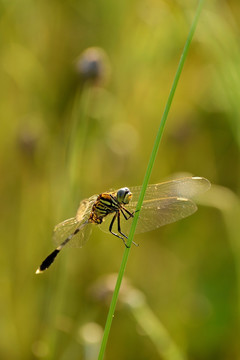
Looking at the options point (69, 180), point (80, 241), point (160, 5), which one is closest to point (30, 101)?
point (160, 5)

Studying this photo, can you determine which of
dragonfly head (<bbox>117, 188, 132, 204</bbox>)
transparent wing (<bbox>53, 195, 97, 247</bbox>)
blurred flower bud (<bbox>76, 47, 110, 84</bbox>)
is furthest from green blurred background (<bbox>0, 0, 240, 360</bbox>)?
dragonfly head (<bbox>117, 188, 132, 204</bbox>)

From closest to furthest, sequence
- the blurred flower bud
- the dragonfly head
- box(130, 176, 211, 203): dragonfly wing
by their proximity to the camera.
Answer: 1. box(130, 176, 211, 203): dragonfly wing
2. the dragonfly head
3. the blurred flower bud

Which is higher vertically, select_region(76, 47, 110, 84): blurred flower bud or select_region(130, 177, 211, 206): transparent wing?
select_region(76, 47, 110, 84): blurred flower bud

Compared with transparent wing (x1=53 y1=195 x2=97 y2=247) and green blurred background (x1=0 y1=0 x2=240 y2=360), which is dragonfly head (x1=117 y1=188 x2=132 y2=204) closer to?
transparent wing (x1=53 y1=195 x2=97 y2=247)

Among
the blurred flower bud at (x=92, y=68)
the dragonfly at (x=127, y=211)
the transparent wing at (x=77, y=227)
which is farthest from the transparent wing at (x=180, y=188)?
the blurred flower bud at (x=92, y=68)

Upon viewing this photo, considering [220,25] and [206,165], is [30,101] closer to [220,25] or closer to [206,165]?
[206,165]

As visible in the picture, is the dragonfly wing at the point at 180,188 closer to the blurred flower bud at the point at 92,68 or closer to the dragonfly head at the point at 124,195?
the dragonfly head at the point at 124,195
